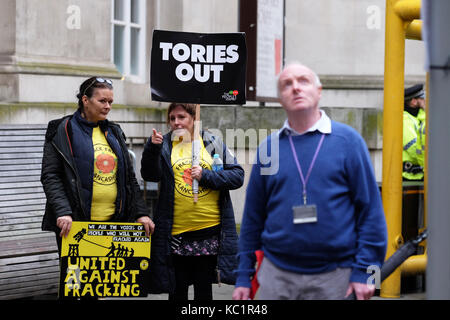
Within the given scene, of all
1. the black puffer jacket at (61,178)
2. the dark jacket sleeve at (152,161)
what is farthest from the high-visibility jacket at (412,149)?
the black puffer jacket at (61,178)

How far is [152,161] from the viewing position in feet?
21.1

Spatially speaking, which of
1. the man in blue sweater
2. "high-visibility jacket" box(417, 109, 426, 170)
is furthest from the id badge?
"high-visibility jacket" box(417, 109, 426, 170)

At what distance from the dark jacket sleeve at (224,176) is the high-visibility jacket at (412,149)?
12.7 feet

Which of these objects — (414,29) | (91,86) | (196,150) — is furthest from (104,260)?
(414,29)

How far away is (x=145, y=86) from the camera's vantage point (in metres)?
13.9

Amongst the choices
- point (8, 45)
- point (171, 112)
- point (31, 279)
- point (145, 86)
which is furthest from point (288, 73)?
point (145, 86)

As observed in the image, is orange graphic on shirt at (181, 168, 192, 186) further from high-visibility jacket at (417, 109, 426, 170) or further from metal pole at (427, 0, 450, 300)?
high-visibility jacket at (417, 109, 426, 170)

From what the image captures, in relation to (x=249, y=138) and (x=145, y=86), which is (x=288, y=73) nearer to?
(x=249, y=138)

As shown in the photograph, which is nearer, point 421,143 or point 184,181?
point 184,181

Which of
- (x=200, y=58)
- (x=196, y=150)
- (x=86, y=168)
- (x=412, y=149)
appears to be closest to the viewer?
(x=86, y=168)

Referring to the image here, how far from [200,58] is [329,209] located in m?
2.92

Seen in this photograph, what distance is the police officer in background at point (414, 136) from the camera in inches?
396

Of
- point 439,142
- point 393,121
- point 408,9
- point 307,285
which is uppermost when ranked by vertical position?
point 408,9

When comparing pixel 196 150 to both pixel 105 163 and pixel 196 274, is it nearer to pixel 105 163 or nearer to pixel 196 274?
pixel 105 163
